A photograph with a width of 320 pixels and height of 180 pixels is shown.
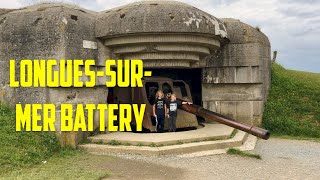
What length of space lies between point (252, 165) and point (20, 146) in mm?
3908

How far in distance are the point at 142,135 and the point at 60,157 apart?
1750 mm

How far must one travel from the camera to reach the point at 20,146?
19.8 feet

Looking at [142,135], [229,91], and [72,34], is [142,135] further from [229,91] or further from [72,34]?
[229,91]

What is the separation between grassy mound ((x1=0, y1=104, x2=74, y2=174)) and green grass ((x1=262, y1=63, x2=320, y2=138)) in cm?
569

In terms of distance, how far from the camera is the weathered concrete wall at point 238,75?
9.09 m

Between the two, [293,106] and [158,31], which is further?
[293,106]

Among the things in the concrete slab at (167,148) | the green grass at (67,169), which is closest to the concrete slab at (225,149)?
the concrete slab at (167,148)

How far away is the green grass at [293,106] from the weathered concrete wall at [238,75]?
54 cm

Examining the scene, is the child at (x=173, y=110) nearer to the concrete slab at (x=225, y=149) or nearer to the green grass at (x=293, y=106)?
the concrete slab at (x=225, y=149)

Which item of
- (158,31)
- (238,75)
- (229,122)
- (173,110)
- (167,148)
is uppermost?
(158,31)

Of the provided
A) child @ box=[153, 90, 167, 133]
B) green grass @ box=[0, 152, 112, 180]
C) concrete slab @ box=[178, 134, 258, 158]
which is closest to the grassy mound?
green grass @ box=[0, 152, 112, 180]

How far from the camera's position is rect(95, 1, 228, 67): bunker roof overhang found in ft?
23.8

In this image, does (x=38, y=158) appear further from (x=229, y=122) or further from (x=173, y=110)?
(x=229, y=122)

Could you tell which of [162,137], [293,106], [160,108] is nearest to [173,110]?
[160,108]
